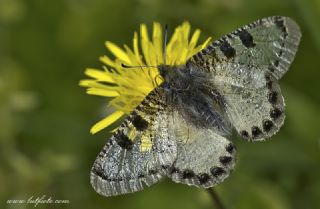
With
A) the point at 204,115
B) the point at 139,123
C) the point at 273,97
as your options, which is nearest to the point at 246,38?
the point at 273,97

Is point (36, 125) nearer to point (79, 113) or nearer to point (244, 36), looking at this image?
point (79, 113)

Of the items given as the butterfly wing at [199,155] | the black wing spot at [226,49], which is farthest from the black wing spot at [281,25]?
the butterfly wing at [199,155]

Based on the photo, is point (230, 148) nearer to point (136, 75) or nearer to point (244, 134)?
point (244, 134)

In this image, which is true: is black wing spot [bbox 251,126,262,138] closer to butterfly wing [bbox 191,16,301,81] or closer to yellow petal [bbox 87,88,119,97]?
butterfly wing [bbox 191,16,301,81]

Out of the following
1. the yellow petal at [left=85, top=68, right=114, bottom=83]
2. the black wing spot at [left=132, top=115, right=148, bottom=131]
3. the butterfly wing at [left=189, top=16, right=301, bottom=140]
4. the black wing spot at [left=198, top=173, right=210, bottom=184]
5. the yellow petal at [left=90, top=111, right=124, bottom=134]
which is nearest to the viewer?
the black wing spot at [left=198, top=173, right=210, bottom=184]

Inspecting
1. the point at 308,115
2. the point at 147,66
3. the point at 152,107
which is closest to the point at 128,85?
the point at 147,66

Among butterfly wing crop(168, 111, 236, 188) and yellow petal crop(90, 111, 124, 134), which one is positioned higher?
yellow petal crop(90, 111, 124, 134)

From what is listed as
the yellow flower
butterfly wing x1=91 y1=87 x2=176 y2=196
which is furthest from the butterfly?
the yellow flower
